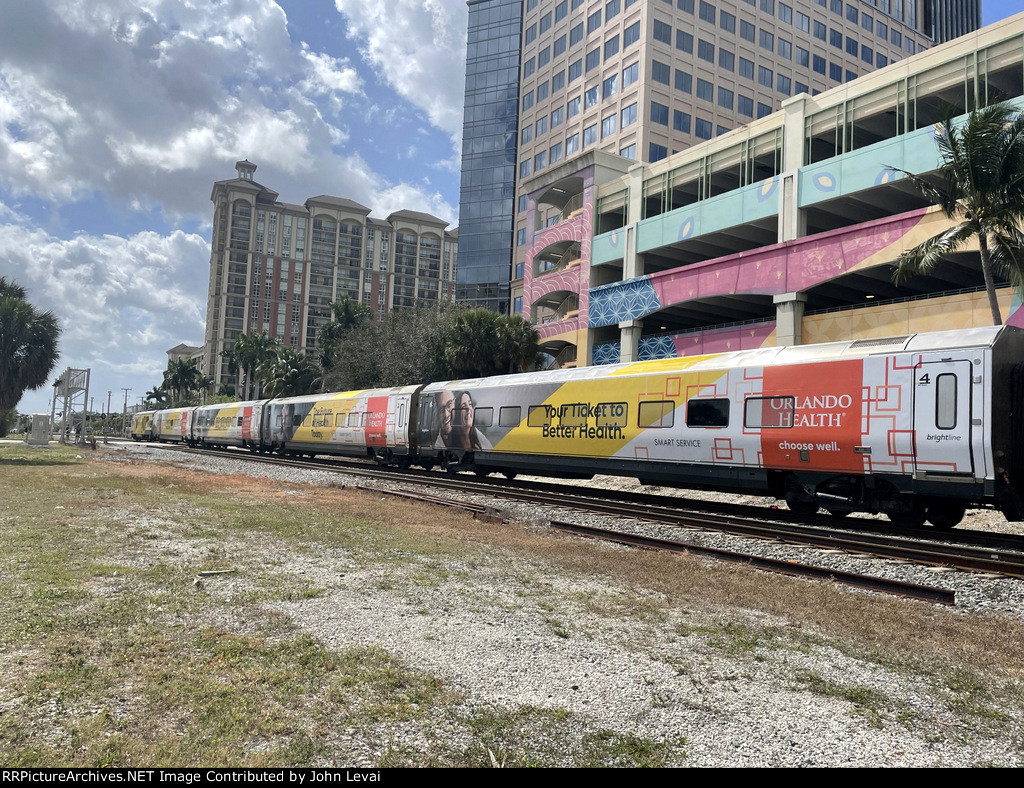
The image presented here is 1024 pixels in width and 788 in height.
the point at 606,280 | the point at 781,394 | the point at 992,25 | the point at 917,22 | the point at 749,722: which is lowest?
the point at 749,722

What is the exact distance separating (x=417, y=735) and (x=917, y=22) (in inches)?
3840

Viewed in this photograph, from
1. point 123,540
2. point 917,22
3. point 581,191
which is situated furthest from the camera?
point 917,22

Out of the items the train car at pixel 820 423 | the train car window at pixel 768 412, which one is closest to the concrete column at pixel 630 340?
the train car at pixel 820 423

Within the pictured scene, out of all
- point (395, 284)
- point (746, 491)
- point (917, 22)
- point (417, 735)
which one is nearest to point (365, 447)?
point (746, 491)

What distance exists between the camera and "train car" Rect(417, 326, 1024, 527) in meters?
11.4

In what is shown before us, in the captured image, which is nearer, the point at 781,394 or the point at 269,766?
the point at 269,766

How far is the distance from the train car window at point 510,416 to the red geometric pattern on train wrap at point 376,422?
8040 mm

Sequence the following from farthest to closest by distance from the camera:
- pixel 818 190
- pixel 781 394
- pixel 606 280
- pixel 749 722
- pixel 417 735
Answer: pixel 606 280
pixel 818 190
pixel 781 394
pixel 749 722
pixel 417 735

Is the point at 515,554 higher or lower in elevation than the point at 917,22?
lower

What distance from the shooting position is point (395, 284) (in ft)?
524

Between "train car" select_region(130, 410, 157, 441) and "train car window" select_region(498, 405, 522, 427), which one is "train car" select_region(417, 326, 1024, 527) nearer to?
"train car window" select_region(498, 405, 522, 427)

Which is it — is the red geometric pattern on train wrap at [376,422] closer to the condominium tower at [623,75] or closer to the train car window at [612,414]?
the train car window at [612,414]

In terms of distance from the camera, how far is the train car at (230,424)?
4194 cm

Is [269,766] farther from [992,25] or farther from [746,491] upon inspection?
[992,25]
